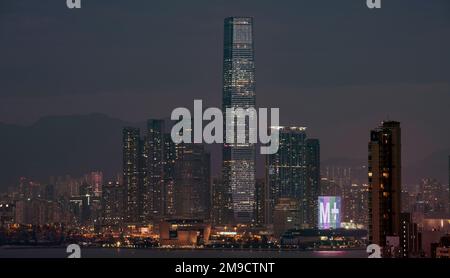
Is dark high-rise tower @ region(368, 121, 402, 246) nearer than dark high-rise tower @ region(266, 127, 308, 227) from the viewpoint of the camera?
Yes

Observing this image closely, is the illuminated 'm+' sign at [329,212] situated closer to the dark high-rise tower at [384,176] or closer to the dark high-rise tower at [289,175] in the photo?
the dark high-rise tower at [289,175]

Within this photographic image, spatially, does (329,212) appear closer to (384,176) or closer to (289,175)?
(289,175)

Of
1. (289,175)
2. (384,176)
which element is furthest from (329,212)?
(384,176)

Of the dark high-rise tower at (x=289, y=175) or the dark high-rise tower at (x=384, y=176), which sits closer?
the dark high-rise tower at (x=384, y=176)

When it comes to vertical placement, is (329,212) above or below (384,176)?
below

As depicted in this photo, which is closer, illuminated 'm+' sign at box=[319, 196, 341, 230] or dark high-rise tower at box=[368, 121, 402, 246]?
dark high-rise tower at box=[368, 121, 402, 246]

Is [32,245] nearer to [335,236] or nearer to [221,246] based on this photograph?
[221,246]

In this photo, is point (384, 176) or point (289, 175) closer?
point (384, 176)

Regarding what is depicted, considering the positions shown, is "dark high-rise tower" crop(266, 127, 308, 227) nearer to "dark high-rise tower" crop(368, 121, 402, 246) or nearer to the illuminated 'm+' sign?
the illuminated 'm+' sign
